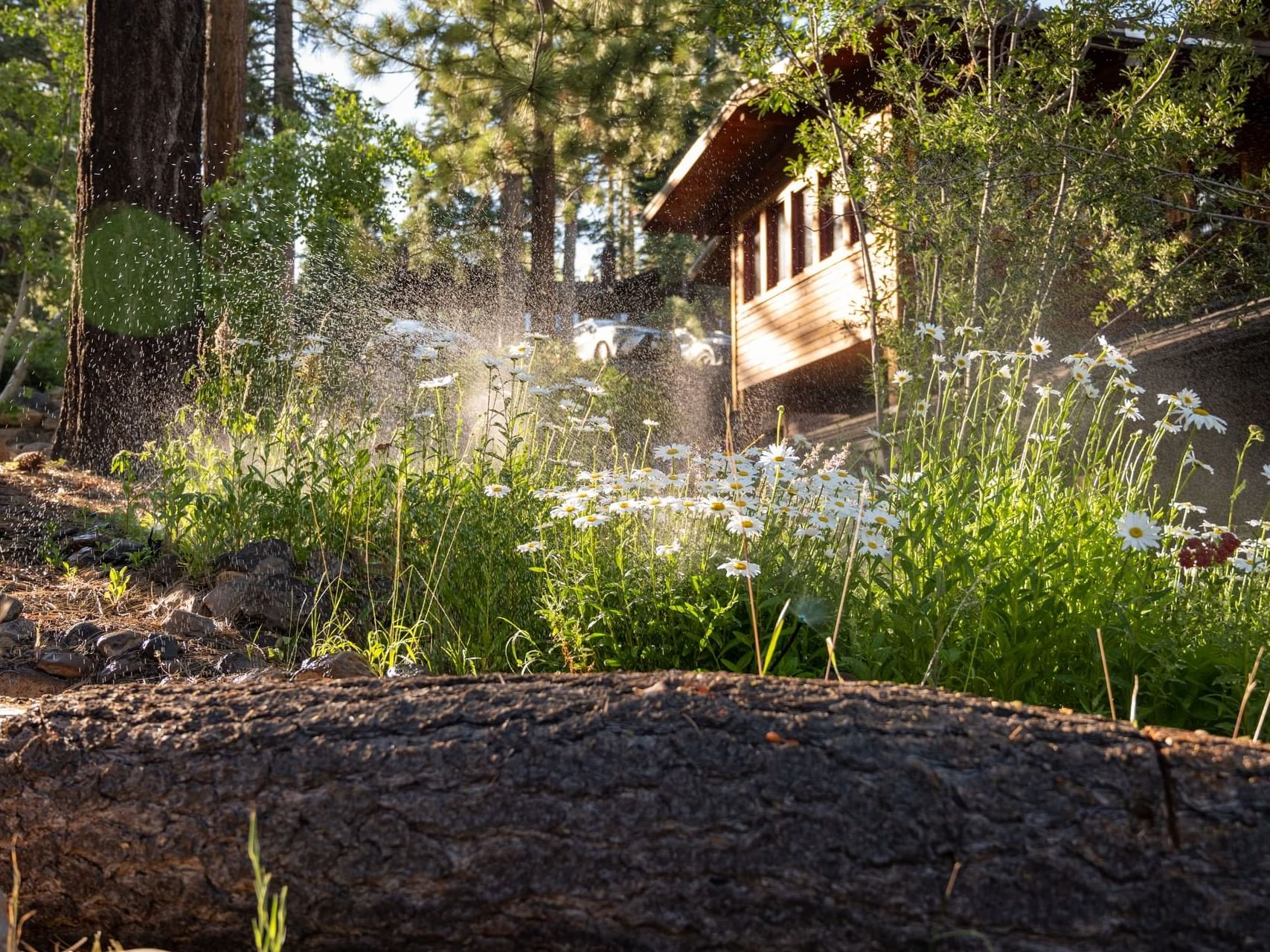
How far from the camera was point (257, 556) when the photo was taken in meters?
4.63

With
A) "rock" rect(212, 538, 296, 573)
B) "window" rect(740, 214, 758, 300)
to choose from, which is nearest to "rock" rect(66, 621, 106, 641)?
"rock" rect(212, 538, 296, 573)

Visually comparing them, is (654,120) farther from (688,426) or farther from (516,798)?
(516,798)

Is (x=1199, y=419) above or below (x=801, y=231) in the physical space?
below

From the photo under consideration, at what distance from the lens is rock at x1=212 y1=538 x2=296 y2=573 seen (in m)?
4.61

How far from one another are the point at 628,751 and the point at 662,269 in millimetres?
28816

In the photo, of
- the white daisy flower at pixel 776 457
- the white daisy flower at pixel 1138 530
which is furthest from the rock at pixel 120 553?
the white daisy flower at pixel 1138 530

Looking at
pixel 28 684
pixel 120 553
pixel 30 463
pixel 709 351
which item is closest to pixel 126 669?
pixel 28 684

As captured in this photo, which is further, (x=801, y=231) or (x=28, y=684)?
(x=801, y=231)

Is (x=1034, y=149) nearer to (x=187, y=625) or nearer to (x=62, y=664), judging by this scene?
(x=187, y=625)

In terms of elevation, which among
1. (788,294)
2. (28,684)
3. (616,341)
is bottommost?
(28,684)

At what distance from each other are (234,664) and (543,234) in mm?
11827

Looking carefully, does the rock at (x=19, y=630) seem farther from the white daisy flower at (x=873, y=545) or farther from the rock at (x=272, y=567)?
the white daisy flower at (x=873, y=545)

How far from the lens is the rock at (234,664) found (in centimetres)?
364

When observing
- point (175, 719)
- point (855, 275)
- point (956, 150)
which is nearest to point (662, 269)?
point (855, 275)
